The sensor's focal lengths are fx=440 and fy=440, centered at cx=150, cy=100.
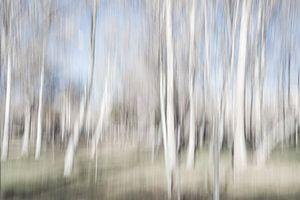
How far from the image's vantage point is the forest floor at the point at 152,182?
10.2m

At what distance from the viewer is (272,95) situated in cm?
2173

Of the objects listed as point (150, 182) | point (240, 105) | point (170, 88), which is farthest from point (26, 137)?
point (170, 88)

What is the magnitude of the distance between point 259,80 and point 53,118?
20.9 metres

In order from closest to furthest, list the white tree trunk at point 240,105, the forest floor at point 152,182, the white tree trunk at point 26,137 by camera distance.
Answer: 1. the forest floor at point 152,182
2. the white tree trunk at point 240,105
3. the white tree trunk at point 26,137

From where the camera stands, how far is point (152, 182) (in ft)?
39.5

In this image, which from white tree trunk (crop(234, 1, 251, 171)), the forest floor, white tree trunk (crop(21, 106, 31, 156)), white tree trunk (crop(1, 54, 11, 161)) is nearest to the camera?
the forest floor

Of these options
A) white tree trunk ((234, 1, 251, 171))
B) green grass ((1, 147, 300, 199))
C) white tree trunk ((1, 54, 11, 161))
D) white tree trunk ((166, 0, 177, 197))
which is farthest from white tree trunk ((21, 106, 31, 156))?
white tree trunk ((166, 0, 177, 197))

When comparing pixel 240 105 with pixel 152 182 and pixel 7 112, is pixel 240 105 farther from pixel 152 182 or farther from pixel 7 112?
pixel 7 112

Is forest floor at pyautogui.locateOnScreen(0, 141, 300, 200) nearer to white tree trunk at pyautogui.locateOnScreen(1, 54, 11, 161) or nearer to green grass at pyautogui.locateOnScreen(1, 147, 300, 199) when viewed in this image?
green grass at pyautogui.locateOnScreen(1, 147, 300, 199)

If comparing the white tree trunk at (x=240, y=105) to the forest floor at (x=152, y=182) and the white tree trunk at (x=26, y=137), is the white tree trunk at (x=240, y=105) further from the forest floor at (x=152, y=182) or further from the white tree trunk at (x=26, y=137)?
the white tree trunk at (x=26, y=137)

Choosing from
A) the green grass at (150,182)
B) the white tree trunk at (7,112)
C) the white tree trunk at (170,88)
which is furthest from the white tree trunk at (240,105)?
the white tree trunk at (7,112)

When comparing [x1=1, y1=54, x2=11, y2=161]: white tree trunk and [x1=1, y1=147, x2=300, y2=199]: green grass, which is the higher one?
[x1=1, y1=54, x2=11, y2=161]: white tree trunk

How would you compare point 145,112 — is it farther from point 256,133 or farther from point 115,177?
point 115,177

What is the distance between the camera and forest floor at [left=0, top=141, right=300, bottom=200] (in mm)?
10172
